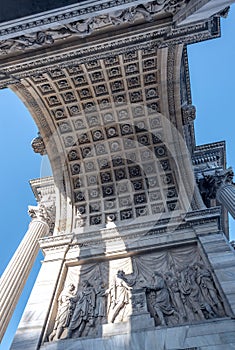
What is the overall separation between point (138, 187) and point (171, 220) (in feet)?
10.8

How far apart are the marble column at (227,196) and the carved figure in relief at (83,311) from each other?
6.77 meters

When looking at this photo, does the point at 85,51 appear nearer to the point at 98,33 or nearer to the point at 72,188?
the point at 98,33

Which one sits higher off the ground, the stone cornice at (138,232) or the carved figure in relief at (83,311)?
the stone cornice at (138,232)

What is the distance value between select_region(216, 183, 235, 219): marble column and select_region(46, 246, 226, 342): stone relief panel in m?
2.55

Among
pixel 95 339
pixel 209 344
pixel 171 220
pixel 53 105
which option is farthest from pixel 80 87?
pixel 209 344

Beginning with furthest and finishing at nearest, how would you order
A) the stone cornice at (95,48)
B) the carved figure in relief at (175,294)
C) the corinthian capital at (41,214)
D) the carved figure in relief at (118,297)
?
the corinthian capital at (41,214)
the carved figure in relief at (118,297)
the carved figure in relief at (175,294)
the stone cornice at (95,48)

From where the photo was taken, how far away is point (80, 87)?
49.6 ft

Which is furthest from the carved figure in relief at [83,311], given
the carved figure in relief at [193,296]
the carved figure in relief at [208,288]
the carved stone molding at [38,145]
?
the carved stone molding at [38,145]

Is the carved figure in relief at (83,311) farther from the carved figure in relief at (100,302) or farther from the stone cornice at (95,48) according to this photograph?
the stone cornice at (95,48)

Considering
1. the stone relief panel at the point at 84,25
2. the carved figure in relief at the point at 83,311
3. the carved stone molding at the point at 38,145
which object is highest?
the carved stone molding at the point at 38,145

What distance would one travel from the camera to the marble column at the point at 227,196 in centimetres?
1288

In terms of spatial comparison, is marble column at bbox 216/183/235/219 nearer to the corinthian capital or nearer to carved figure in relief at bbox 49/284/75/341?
carved figure in relief at bbox 49/284/75/341

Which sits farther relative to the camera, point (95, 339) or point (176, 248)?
point (176, 248)

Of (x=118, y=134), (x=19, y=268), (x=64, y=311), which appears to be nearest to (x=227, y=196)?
(x=118, y=134)
